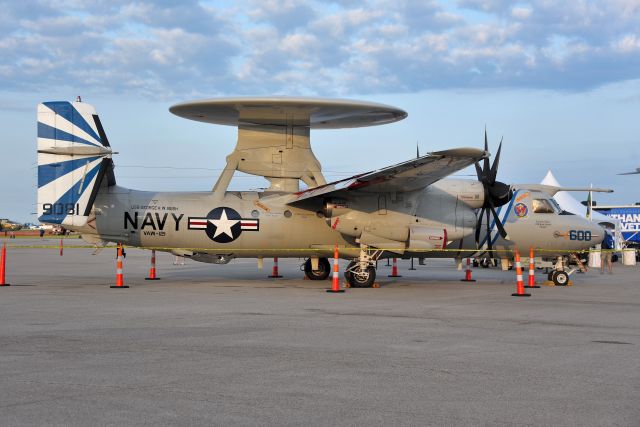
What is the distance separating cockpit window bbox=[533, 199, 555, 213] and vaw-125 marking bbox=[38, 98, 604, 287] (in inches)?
8.2

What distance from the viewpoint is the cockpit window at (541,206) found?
24.5 m

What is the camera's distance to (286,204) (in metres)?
22.8

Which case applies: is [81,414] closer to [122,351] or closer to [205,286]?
[122,351]

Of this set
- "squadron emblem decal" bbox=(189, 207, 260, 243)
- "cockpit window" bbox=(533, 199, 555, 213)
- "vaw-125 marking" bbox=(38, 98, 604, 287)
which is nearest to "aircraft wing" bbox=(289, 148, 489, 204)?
"vaw-125 marking" bbox=(38, 98, 604, 287)

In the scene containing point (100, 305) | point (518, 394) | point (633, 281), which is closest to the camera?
point (518, 394)

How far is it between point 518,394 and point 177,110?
1713 centimetres

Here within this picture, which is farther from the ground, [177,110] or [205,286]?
[177,110]

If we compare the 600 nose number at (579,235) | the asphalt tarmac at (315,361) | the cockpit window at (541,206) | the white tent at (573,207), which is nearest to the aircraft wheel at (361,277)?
the asphalt tarmac at (315,361)

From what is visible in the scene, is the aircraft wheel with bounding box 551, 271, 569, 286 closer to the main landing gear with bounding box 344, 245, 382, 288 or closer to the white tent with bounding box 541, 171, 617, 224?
the main landing gear with bounding box 344, 245, 382, 288

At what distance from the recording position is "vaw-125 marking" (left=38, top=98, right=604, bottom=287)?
68.4ft

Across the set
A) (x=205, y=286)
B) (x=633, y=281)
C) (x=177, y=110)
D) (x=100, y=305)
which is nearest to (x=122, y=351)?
(x=100, y=305)

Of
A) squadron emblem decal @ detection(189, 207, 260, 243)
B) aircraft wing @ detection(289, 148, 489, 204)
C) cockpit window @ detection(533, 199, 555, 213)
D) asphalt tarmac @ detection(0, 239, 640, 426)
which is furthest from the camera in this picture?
cockpit window @ detection(533, 199, 555, 213)

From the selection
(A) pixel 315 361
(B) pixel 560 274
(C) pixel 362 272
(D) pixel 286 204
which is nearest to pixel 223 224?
(D) pixel 286 204

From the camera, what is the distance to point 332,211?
22156 mm
